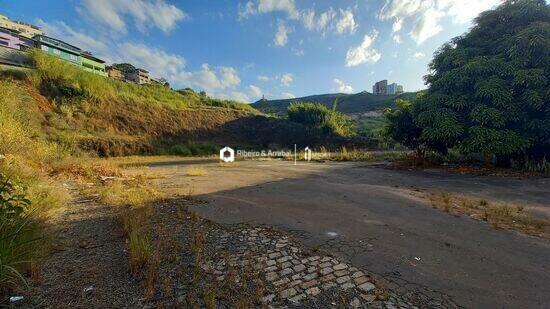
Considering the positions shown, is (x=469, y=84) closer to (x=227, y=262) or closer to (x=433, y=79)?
(x=433, y=79)

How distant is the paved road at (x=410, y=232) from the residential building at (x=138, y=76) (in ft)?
219

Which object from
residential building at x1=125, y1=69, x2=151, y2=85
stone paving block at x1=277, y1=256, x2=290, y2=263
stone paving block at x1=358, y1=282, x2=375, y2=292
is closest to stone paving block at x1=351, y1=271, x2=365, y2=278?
stone paving block at x1=358, y1=282, x2=375, y2=292

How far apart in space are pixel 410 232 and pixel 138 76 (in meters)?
75.7

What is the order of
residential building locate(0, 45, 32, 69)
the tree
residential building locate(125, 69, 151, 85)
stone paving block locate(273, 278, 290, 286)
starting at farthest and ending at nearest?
residential building locate(125, 69, 151, 85)
residential building locate(0, 45, 32, 69)
the tree
stone paving block locate(273, 278, 290, 286)

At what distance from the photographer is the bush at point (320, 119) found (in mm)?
24578

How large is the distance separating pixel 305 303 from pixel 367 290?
62 cm

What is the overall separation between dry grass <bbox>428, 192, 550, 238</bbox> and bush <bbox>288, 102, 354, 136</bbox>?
1842 centimetres

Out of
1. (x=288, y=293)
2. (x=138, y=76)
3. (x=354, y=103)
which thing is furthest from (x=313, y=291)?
(x=138, y=76)

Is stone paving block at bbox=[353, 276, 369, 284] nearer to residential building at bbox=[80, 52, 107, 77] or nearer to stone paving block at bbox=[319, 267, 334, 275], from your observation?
stone paving block at bbox=[319, 267, 334, 275]

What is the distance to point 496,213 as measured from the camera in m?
4.99

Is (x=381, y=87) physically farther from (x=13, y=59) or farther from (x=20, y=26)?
(x=20, y=26)

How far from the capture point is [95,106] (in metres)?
18.0

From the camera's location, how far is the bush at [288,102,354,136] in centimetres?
2458

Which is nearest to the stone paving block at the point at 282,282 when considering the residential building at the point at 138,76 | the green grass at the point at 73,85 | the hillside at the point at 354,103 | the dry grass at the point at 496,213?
the dry grass at the point at 496,213
